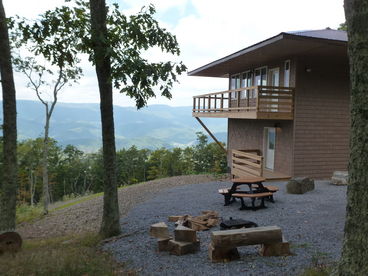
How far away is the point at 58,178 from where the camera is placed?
46531mm

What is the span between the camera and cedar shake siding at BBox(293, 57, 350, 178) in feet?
43.8

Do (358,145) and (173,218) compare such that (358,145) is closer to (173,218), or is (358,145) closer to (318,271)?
(318,271)

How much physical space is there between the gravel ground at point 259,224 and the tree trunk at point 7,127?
3.34 m

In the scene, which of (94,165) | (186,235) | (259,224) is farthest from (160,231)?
(94,165)

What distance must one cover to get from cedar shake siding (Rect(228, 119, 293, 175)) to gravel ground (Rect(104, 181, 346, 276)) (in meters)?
2.62

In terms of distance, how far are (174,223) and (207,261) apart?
287 cm

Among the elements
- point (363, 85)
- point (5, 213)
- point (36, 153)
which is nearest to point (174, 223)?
point (5, 213)

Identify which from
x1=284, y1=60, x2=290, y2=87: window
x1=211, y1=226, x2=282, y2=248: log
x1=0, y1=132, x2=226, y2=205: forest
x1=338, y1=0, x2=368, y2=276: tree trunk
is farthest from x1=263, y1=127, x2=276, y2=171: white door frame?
x1=0, y1=132, x2=226, y2=205: forest

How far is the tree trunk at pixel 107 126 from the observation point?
269 inches

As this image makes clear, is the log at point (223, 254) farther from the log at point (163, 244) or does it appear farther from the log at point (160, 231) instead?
the log at point (160, 231)

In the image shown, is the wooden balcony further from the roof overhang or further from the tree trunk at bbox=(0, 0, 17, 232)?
the tree trunk at bbox=(0, 0, 17, 232)

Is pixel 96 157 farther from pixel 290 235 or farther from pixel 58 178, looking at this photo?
pixel 290 235

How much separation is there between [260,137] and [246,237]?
12.0 metres

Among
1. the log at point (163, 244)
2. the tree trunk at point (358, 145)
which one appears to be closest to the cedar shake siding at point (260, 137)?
the log at point (163, 244)
